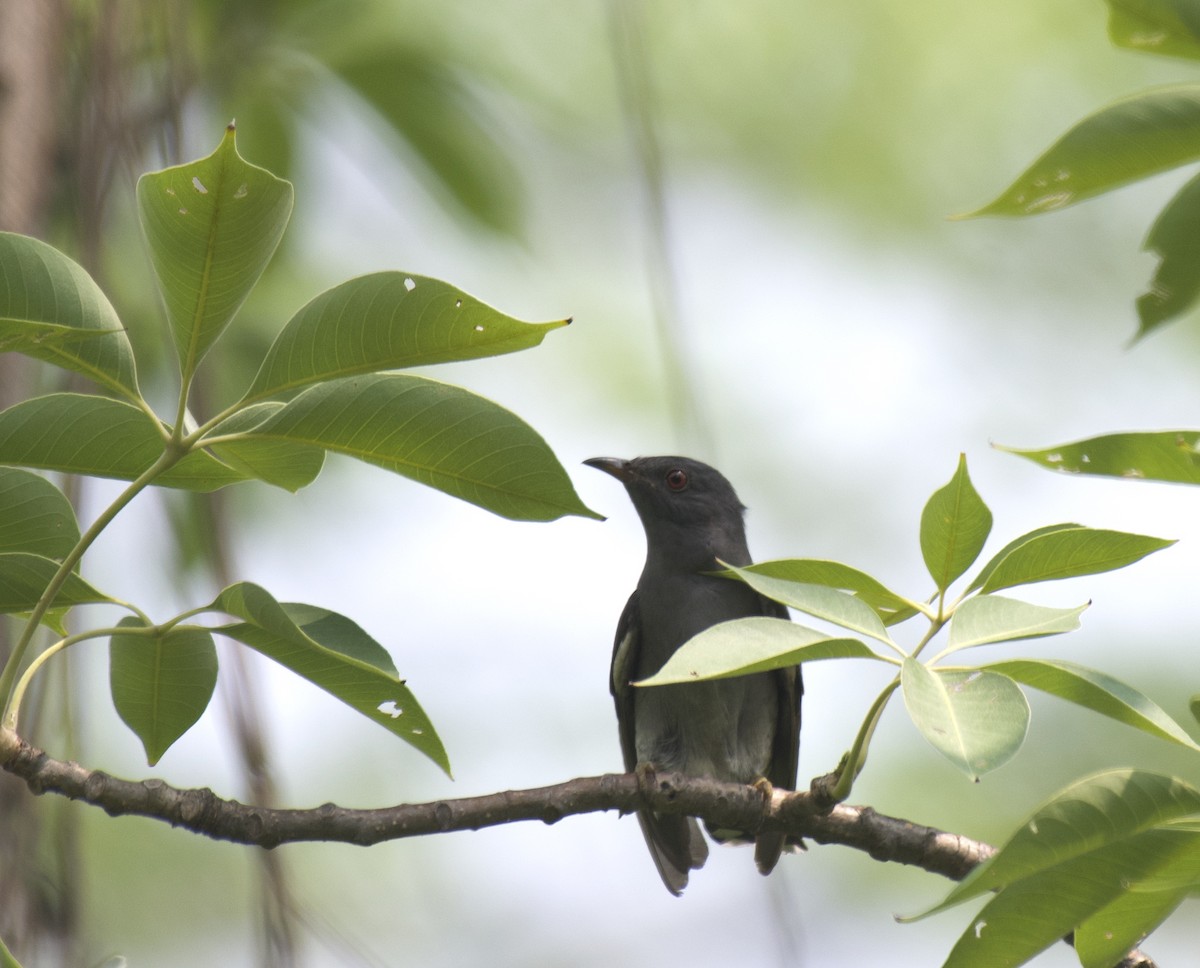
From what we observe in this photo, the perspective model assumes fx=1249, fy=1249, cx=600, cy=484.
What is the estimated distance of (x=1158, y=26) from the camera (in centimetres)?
269

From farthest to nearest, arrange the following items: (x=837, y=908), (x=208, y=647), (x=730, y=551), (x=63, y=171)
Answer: (x=837, y=908)
(x=730, y=551)
(x=63, y=171)
(x=208, y=647)

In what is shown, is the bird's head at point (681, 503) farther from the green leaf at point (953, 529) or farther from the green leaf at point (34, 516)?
the green leaf at point (34, 516)

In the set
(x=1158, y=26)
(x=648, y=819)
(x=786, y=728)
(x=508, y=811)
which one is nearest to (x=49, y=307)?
(x=508, y=811)

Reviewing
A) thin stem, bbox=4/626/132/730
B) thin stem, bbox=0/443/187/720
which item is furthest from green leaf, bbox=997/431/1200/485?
thin stem, bbox=4/626/132/730

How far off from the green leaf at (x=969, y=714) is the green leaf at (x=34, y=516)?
1.64 meters

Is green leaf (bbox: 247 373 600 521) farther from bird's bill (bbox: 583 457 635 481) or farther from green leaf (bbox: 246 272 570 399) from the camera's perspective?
bird's bill (bbox: 583 457 635 481)

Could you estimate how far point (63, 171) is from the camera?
4617mm

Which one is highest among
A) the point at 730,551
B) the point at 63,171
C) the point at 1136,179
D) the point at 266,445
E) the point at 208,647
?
the point at 63,171

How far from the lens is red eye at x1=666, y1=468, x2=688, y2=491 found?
20.9 ft

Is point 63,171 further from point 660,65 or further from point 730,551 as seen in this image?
point 660,65

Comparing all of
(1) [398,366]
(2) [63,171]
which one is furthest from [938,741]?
(2) [63,171]

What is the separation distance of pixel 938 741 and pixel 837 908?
14572 millimetres

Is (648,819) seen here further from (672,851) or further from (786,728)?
(786,728)

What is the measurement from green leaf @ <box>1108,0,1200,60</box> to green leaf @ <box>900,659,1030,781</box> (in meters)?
1.54
